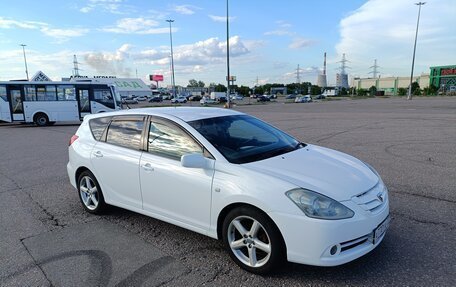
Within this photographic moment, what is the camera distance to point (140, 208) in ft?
13.2

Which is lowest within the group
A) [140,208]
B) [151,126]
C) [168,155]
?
[140,208]

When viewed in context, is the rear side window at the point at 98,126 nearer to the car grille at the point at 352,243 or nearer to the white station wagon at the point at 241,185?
the white station wagon at the point at 241,185

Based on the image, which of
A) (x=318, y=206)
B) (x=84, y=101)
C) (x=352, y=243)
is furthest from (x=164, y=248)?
(x=84, y=101)

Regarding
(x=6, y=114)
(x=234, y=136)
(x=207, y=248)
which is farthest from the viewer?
(x=6, y=114)

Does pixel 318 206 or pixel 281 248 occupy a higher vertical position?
pixel 318 206

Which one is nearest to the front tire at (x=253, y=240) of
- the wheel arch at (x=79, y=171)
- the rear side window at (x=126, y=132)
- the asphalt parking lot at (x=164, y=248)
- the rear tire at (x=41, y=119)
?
the asphalt parking lot at (x=164, y=248)

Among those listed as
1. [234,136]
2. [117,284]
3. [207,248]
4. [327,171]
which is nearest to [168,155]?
[234,136]

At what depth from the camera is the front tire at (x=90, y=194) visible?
4617 millimetres

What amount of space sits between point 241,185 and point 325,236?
0.85 m

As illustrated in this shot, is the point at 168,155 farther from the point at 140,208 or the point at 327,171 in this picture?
the point at 327,171

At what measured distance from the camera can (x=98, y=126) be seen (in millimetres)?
4820

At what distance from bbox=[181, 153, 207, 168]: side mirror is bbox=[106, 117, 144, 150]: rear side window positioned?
3.51ft

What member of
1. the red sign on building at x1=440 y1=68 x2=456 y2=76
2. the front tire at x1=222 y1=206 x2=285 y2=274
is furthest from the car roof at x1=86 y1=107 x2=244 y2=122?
the red sign on building at x1=440 y1=68 x2=456 y2=76

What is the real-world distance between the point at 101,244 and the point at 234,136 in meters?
2.01
